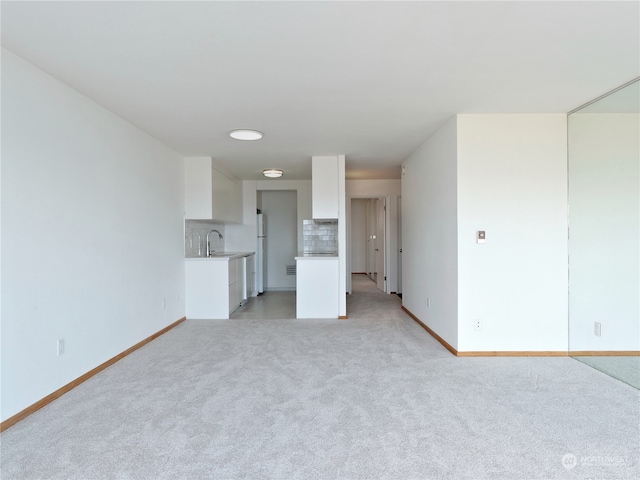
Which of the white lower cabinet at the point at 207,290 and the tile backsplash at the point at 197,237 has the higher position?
the tile backsplash at the point at 197,237

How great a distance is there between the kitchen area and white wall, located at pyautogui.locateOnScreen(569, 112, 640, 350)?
2.81 meters

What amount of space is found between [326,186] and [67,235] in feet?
10.9

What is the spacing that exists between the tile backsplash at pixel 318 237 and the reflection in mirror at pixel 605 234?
14.2 feet

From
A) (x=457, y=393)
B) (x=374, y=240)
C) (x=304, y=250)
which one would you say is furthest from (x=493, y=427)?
(x=374, y=240)

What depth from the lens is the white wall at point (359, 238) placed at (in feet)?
36.3

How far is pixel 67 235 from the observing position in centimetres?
267

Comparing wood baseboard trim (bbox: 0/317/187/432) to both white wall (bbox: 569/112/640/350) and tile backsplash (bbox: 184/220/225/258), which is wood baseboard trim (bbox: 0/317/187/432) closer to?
tile backsplash (bbox: 184/220/225/258)

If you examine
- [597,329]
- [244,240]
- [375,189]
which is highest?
[375,189]

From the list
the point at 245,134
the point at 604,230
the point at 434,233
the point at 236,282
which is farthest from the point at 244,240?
the point at 604,230

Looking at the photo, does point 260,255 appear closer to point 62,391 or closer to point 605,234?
point 62,391

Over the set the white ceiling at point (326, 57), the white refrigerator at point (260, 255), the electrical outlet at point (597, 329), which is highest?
the white ceiling at point (326, 57)

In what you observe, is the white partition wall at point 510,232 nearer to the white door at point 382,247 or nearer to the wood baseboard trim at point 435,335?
the wood baseboard trim at point 435,335

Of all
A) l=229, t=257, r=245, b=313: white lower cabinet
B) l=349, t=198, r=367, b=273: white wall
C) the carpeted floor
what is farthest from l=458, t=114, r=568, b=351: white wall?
l=349, t=198, r=367, b=273: white wall

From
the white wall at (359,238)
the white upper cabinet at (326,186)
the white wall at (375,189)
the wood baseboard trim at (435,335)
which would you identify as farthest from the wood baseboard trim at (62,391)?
the white wall at (359,238)
